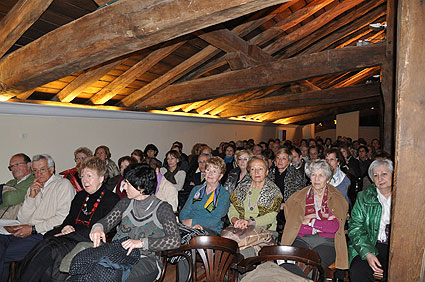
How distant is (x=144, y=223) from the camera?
2.29m

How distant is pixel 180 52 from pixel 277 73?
66.4 inches

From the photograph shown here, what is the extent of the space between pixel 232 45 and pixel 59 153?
336 cm

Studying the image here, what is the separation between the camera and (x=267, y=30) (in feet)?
18.8

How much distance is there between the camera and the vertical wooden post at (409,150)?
158cm

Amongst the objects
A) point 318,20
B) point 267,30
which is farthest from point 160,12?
point 318,20

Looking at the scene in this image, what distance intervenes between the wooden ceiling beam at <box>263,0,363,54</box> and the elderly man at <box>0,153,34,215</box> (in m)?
4.59

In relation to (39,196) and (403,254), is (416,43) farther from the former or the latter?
(39,196)

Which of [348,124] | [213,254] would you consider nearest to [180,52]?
[213,254]

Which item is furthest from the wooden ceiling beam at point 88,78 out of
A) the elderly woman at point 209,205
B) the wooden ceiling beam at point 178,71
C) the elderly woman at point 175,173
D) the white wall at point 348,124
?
the white wall at point 348,124

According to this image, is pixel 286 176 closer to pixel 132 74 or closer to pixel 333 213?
pixel 333 213

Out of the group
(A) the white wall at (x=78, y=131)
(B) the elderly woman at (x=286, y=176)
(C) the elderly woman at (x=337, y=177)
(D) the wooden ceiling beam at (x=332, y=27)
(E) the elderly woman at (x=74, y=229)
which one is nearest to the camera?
(E) the elderly woman at (x=74, y=229)

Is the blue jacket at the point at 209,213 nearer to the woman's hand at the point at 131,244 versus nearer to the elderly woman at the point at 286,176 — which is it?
the woman's hand at the point at 131,244

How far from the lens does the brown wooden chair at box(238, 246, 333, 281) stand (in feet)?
6.73

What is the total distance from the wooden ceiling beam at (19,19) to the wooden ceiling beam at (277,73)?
2986 millimetres
